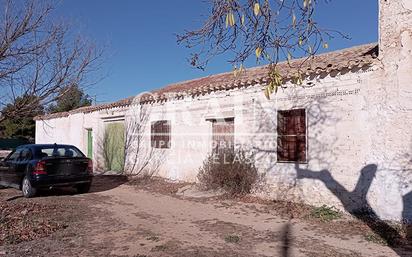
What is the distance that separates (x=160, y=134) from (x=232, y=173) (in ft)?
16.3

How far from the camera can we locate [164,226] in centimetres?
725

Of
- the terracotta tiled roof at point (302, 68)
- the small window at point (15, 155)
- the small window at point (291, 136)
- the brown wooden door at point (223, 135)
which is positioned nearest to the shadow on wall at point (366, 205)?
the small window at point (291, 136)

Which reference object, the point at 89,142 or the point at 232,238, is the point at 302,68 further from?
the point at 89,142

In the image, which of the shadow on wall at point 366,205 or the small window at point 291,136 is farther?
the small window at point 291,136

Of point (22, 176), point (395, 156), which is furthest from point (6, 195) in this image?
point (395, 156)

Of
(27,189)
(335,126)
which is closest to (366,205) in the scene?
(335,126)

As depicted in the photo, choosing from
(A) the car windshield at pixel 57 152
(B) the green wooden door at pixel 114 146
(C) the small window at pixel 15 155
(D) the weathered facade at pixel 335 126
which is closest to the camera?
(D) the weathered facade at pixel 335 126

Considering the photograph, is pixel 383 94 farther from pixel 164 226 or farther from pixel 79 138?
pixel 79 138

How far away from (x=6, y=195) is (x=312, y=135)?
8675mm

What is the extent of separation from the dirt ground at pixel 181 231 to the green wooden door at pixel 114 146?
6572mm

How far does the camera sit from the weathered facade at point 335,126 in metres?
7.36

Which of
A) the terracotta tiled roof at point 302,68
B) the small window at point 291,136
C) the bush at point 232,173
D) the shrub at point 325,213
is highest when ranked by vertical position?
the terracotta tiled roof at point 302,68

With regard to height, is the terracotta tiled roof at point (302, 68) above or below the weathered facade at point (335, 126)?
above

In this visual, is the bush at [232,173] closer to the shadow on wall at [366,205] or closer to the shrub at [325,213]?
the shadow on wall at [366,205]
